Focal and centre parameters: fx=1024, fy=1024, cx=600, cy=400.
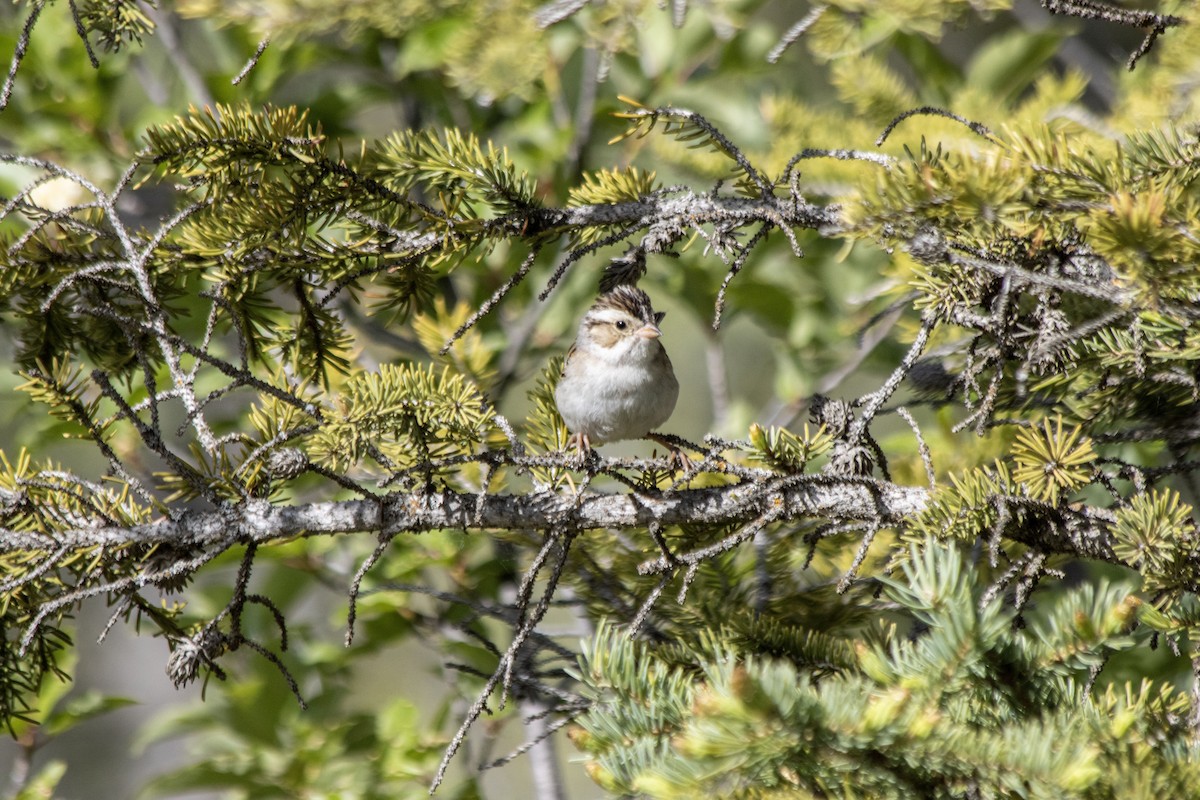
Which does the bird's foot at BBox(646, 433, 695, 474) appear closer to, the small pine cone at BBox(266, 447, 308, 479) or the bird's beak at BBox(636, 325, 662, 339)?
the bird's beak at BBox(636, 325, 662, 339)

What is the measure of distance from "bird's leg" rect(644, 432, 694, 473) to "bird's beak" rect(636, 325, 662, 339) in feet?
1.14

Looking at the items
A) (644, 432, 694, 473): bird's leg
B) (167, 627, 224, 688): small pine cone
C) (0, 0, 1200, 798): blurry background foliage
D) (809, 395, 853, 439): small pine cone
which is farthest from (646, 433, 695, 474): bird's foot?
(167, 627, 224, 688): small pine cone

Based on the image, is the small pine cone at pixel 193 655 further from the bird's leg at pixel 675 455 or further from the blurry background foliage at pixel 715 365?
the bird's leg at pixel 675 455

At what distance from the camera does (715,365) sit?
4.10m

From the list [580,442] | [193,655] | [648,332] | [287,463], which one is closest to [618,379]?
[648,332]

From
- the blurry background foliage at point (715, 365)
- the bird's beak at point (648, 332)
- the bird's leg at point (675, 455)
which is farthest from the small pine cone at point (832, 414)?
the bird's beak at point (648, 332)

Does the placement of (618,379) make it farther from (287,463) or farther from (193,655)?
(193,655)

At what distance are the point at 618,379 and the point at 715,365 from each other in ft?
3.31

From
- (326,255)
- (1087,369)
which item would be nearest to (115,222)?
(326,255)

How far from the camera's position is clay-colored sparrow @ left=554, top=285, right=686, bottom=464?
3.07 meters

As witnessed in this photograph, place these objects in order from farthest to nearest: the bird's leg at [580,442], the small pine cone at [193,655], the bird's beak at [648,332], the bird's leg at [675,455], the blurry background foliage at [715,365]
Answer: the bird's beak at [648,332], the bird's leg at [580,442], the bird's leg at [675,455], the small pine cone at [193,655], the blurry background foliage at [715,365]

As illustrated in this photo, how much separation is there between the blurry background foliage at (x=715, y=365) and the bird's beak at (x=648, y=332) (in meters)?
0.43

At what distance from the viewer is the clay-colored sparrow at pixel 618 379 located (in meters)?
3.07

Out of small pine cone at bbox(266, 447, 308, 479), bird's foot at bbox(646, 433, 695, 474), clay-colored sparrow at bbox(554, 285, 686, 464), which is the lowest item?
small pine cone at bbox(266, 447, 308, 479)
